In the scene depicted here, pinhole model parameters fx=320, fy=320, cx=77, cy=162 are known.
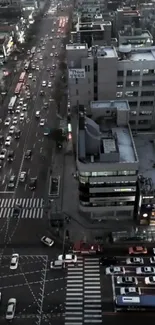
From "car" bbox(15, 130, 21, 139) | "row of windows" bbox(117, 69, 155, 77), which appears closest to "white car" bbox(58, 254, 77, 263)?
"row of windows" bbox(117, 69, 155, 77)

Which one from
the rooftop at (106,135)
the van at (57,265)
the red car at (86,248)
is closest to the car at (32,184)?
the rooftop at (106,135)

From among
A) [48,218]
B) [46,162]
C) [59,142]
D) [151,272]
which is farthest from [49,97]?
[151,272]

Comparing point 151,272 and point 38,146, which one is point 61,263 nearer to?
point 151,272

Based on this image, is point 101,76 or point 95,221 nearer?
point 95,221

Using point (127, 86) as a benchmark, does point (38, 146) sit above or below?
below

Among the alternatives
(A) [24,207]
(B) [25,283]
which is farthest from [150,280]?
(A) [24,207]

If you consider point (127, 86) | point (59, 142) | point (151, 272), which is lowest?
point (151, 272)

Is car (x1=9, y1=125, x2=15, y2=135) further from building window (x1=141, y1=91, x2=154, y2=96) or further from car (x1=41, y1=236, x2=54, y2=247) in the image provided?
car (x1=41, y1=236, x2=54, y2=247)
